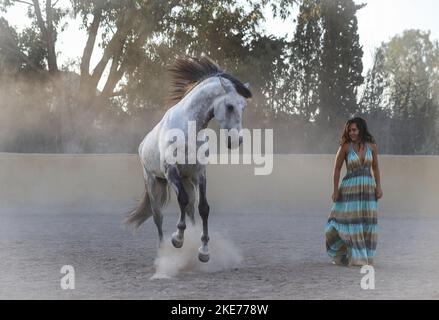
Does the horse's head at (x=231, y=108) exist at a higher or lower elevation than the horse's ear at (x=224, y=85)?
lower

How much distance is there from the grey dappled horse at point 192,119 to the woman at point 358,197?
1258mm

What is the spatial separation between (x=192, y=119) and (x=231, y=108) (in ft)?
1.62

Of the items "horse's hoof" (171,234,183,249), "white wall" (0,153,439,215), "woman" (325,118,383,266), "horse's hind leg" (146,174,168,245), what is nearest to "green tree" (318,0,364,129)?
"white wall" (0,153,439,215)

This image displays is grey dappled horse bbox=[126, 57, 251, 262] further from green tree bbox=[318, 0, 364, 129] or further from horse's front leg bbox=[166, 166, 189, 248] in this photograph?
green tree bbox=[318, 0, 364, 129]

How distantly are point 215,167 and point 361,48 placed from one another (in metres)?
9.83

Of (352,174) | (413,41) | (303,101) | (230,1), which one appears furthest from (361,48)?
(413,41)

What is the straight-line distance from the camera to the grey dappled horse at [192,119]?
630 centimetres

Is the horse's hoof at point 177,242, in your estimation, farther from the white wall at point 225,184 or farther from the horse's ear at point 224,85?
the white wall at point 225,184

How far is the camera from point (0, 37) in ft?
65.5

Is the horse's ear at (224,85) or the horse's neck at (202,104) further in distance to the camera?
the horse's neck at (202,104)

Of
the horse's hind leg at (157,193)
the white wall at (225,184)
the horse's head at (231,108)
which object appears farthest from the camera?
the white wall at (225,184)

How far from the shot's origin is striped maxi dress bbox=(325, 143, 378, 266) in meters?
6.72

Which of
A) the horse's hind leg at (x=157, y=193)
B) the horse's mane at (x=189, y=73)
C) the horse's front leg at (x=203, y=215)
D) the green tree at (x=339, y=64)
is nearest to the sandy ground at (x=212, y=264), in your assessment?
the horse's front leg at (x=203, y=215)
